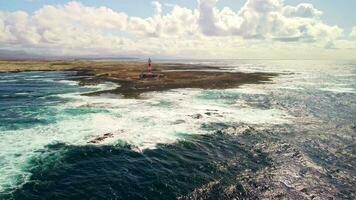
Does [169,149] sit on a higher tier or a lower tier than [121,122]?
lower

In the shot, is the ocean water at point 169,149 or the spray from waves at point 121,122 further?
the spray from waves at point 121,122

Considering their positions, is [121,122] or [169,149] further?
[121,122]

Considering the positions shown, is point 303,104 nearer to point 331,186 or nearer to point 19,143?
point 331,186

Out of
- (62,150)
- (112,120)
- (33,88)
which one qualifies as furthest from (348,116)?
(33,88)

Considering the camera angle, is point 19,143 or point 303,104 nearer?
point 19,143

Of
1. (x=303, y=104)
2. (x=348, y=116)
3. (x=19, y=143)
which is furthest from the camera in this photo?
(x=303, y=104)

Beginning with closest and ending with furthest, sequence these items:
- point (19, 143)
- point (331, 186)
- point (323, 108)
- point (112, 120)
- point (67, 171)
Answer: point (331, 186)
point (67, 171)
point (19, 143)
point (112, 120)
point (323, 108)

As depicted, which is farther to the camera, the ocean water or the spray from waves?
the spray from waves

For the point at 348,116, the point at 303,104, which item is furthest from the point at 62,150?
the point at 303,104
